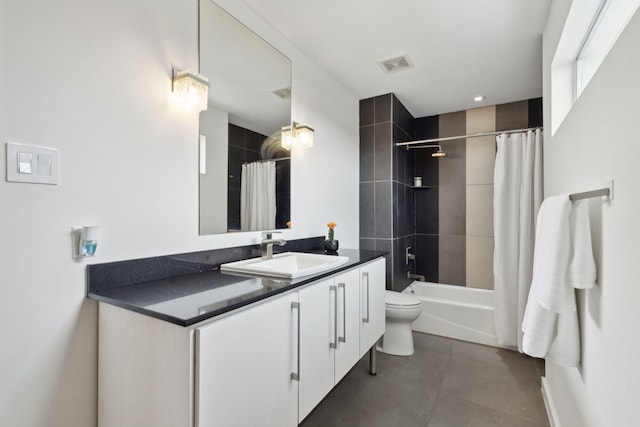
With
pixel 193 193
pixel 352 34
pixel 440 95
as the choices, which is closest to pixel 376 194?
pixel 440 95

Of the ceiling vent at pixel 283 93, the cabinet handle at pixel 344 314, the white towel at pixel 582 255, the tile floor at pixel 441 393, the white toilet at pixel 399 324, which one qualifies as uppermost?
the ceiling vent at pixel 283 93

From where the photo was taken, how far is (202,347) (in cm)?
90

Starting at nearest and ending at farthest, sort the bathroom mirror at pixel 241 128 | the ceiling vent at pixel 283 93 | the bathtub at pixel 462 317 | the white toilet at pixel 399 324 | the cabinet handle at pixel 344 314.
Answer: the bathroom mirror at pixel 241 128, the cabinet handle at pixel 344 314, the ceiling vent at pixel 283 93, the white toilet at pixel 399 324, the bathtub at pixel 462 317

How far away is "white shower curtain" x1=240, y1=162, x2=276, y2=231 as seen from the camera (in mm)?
1820

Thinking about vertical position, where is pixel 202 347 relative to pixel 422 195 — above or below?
below

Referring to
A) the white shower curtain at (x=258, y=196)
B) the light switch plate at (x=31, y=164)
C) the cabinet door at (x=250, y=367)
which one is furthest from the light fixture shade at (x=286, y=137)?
the light switch plate at (x=31, y=164)

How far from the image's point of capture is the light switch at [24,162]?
959mm

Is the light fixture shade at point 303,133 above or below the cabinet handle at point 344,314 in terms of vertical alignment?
above

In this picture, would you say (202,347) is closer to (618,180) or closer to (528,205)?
(618,180)

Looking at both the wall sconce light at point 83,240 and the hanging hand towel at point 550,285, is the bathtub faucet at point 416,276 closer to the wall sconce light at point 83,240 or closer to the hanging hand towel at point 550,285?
the hanging hand towel at point 550,285

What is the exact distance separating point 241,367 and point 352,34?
2093 millimetres

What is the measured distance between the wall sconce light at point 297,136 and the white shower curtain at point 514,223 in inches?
73.0

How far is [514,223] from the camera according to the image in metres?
2.73

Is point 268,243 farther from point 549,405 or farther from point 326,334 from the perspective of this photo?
point 549,405
